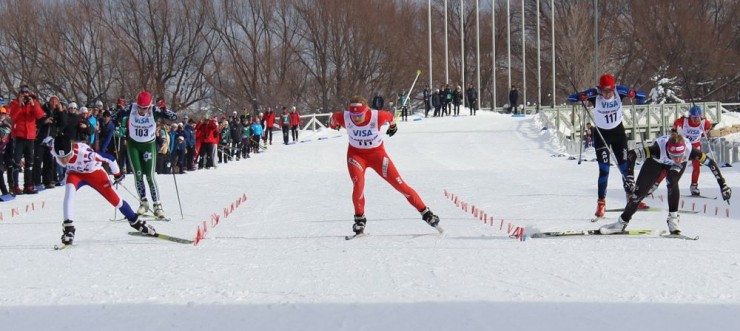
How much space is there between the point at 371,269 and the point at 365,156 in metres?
2.58

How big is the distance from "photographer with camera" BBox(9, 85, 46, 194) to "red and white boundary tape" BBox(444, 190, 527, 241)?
7872mm

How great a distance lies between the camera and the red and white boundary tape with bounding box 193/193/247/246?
33.4ft

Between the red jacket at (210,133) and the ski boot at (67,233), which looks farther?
the red jacket at (210,133)

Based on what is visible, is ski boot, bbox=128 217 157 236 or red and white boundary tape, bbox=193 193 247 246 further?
red and white boundary tape, bbox=193 193 247 246

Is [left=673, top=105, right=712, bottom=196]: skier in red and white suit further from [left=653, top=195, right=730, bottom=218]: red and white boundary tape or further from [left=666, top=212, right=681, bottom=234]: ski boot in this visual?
[left=666, top=212, right=681, bottom=234]: ski boot

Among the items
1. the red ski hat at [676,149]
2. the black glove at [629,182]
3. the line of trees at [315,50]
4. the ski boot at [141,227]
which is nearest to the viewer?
the red ski hat at [676,149]

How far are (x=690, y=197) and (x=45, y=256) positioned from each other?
443 inches

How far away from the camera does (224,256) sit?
29.1 feet

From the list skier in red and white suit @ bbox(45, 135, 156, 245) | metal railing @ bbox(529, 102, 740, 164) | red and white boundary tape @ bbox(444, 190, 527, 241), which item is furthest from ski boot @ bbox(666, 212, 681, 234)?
metal railing @ bbox(529, 102, 740, 164)

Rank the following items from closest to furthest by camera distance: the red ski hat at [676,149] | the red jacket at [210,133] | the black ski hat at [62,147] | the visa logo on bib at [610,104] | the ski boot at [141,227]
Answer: the black ski hat at [62,147] < the red ski hat at [676,149] < the ski boot at [141,227] < the visa logo on bib at [610,104] < the red jacket at [210,133]

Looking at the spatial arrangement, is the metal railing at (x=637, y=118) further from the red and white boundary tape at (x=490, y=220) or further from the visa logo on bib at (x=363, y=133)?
the visa logo on bib at (x=363, y=133)

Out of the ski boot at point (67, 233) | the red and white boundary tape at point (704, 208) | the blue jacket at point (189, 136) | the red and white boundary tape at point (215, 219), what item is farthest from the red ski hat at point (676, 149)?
the blue jacket at point (189, 136)

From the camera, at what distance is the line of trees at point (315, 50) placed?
51125 mm

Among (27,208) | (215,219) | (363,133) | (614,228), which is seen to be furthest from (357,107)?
(27,208)
